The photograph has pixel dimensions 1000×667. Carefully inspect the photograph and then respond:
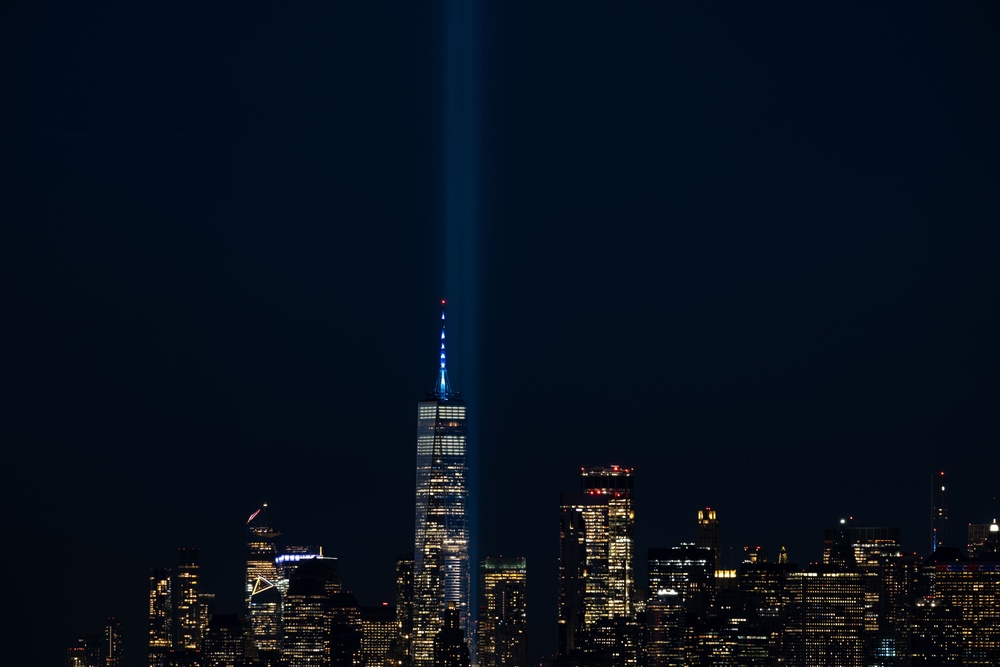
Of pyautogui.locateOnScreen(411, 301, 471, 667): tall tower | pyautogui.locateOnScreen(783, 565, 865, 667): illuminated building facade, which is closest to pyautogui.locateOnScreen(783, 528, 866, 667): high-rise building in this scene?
pyautogui.locateOnScreen(783, 565, 865, 667): illuminated building facade

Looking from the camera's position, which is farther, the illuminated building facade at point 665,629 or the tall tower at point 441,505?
the tall tower at point 441,505

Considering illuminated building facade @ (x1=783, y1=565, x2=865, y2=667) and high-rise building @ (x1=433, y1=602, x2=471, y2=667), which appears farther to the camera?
high-rise building @ (x1=433, y1=602, x2=471, y2=667)

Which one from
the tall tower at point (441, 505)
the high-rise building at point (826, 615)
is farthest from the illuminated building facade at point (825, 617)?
the tall tower at point (441, 505)

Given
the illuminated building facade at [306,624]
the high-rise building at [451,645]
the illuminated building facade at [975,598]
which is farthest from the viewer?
the illuminated building facade at [306,624]

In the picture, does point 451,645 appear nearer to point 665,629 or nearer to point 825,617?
point 665,629

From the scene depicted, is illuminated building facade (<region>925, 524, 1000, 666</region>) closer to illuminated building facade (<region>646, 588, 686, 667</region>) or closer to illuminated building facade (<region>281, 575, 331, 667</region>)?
illuminated building facade (<region>646, 588, 686, 667</region>)

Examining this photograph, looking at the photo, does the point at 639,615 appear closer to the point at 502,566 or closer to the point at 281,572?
the point at 502,566

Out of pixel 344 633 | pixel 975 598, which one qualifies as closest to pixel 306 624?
pixel 344 633

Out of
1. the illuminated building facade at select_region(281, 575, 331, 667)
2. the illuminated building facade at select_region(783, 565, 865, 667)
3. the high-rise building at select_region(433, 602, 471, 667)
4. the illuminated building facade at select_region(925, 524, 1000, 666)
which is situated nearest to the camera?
the illuminated building facade at select_region(925, 524, 1000, 666)

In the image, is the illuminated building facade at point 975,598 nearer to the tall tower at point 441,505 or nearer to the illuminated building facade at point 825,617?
the illuminated building facade at point 825,617

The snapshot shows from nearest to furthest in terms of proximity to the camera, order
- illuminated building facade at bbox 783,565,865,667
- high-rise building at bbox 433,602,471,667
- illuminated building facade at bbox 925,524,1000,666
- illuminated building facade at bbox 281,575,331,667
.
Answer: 1. illuminated building facade at bbox 925,524,1000,666
2. illuminated building facade at bbox 783,565,865,667
3. high-rise building at bbox 433,602,471,667
4. illuminated building facade at bbox 281,575,331,667
